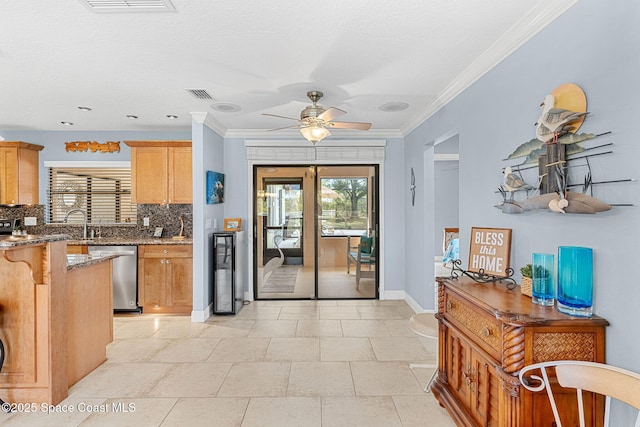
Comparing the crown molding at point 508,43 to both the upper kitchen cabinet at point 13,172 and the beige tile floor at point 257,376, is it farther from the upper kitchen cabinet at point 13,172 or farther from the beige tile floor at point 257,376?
the upper kitchen cabinet at point 13,172

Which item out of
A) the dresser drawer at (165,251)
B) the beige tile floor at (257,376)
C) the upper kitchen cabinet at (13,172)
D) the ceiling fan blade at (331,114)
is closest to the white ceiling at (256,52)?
the ceiling fan blade at (331,114)

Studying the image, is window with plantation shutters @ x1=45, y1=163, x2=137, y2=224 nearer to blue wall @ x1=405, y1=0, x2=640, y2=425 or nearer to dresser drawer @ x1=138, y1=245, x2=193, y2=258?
dresser drawer @ x1=138, y1=245, x2=193, y2=258

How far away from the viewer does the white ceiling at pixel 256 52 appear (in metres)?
2.05

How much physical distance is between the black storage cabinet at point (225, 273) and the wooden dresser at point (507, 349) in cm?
304

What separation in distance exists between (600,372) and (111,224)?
567 cm

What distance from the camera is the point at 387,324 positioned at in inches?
163

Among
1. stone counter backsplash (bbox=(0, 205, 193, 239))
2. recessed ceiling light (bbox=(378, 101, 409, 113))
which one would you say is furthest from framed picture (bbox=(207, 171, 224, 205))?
recessed ceiling light (bbox=(378, 101, 409, 113))

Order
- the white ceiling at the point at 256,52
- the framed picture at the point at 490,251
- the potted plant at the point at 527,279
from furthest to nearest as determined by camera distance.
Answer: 1. the framed picture at the point at 490,251
2. the white ceiling at the point at 256,52
3. the potted plant at the point at 527,279

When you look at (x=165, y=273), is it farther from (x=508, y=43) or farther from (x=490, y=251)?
(x=508, y=43)

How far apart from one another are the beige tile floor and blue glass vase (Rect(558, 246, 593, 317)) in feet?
3.93

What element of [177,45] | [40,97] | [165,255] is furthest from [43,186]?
[177,45]

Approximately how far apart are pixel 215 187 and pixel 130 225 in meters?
1.61

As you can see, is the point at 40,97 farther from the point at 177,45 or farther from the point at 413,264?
the point at 413,264

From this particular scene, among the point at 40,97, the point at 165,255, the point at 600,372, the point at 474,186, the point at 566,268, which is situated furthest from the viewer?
the point at 165,255
